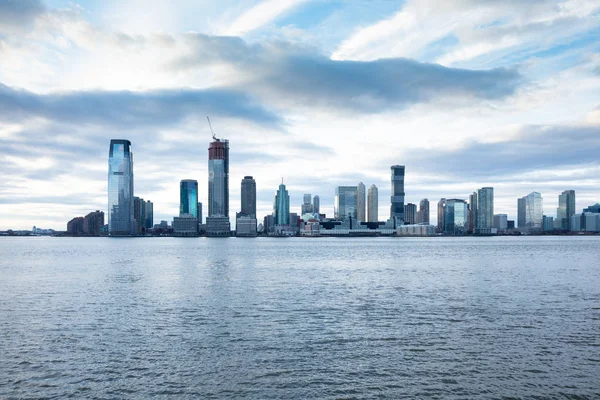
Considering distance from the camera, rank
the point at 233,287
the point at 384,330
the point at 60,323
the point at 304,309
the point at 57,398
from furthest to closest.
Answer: the point at 233,287, the point at 304,309, the point at 60,323, the point at 384,330, the point at 57,398

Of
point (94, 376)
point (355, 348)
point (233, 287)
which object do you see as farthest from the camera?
point (233, 287)

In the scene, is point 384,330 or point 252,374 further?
point 384,330

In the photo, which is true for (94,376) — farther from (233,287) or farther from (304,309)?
(233,287)

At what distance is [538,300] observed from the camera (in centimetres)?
6178

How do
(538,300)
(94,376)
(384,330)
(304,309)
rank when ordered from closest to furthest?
(94,376) → (384,330) → (304,309) → (538,300)

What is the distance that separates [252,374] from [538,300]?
44.3 m

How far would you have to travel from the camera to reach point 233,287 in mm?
77062

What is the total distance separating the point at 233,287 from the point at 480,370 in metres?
49.3

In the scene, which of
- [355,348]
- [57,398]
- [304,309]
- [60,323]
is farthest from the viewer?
[304,309]

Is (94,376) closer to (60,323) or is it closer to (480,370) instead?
(60,323)

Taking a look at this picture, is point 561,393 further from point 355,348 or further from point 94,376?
point 94,376

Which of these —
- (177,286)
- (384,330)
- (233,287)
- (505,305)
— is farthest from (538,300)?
(177,286)

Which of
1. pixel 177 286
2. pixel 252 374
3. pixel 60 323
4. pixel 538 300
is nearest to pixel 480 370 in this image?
pixel 252 374

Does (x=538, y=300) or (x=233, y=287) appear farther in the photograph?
(x=233, y=287)
